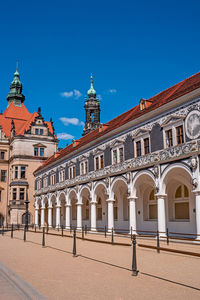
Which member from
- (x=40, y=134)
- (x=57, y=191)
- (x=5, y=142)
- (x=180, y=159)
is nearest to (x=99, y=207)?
(x=57, y=191)

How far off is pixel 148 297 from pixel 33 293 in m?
2.52

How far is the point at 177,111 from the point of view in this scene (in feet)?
68.4

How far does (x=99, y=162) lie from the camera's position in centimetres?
3075

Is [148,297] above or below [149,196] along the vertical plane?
below

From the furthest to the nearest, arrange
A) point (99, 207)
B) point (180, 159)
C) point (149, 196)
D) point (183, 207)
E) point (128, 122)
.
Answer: point (99, 207), point (149, 196), point (128, 122), point (183, 207), point (180, 159)

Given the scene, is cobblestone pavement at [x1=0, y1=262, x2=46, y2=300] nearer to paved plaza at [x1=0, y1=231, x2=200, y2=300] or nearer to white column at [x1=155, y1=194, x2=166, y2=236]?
paved plaza at [x1=0, y1=231, x2=200, y2=300]

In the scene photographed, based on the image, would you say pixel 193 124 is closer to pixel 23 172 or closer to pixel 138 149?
pixel 138 149

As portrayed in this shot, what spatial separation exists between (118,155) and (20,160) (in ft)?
96.5

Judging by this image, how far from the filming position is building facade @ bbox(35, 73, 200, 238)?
1981 cm

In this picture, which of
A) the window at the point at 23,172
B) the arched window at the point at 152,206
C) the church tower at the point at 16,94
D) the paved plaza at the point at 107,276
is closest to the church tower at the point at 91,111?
the church tower at the point at 16,94

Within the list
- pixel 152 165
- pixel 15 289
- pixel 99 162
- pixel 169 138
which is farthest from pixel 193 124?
pixel 15 289

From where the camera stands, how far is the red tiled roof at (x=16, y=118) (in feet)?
193

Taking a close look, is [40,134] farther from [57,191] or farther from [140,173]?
[140,173]

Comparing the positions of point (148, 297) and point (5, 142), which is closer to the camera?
point (148, 297)
